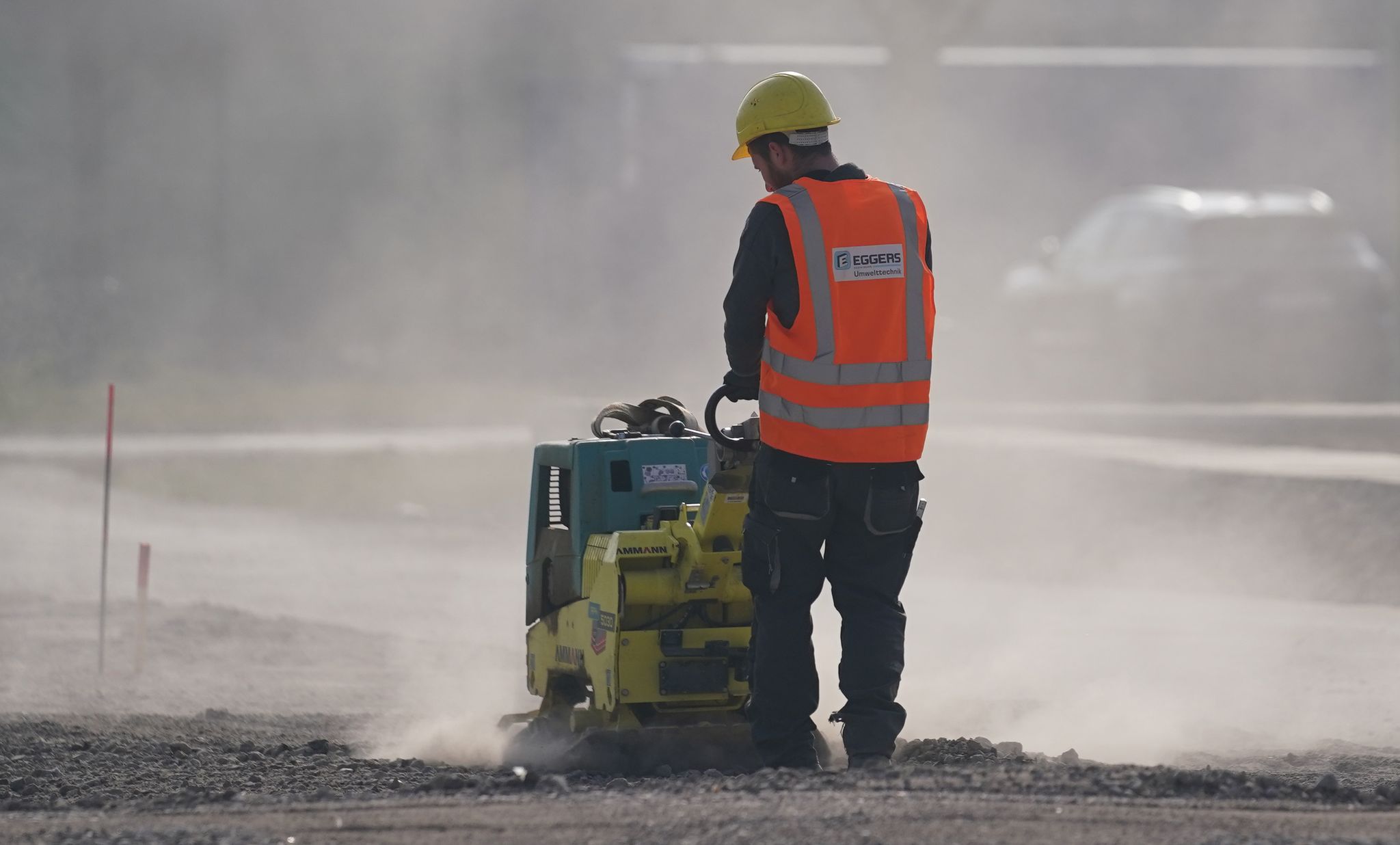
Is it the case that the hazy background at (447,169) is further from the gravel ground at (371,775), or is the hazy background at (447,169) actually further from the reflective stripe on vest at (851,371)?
the reflective stripe on vest at (851,371)

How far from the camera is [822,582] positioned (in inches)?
198

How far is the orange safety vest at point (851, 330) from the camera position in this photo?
489 centimetres

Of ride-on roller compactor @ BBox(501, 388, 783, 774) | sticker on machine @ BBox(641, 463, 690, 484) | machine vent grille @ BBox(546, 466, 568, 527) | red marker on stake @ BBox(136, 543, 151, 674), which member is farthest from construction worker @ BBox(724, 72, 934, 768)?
red marker on stake @ BBox(136, 543, 151, 674)

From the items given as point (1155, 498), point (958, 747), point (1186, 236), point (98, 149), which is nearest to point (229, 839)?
point (958, 747)

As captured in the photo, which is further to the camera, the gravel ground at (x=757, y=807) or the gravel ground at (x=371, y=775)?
the gravel ground at (x=371, y=775)

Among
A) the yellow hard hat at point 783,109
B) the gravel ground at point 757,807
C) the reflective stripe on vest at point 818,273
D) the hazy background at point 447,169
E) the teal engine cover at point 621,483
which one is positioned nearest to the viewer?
the gravel ground at point 757,807

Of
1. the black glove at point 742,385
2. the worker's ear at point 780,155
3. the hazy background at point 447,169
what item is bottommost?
the black glove at point 742,385

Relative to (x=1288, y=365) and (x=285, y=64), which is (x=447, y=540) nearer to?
(x=1288, y=365)

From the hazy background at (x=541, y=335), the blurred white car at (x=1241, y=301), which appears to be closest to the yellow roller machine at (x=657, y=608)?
the hazy background at (x=541, y=335)

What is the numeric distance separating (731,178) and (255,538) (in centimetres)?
1634

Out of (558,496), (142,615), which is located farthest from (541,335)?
(558,496)

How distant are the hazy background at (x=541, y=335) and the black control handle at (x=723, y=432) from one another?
1.57 metres

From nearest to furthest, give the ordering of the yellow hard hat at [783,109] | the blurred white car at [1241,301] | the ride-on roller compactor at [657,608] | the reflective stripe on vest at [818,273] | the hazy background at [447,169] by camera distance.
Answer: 1. the reflective stripe on vest at [818,273]
2. the yellow hard hat at [783,109]
3. the ride-on roller compactor at [657,608]
4. the blurred white car at [1241,301]
5. the hazy background at [447,169]

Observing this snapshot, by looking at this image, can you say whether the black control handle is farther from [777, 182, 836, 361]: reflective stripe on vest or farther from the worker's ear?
the worker's ear
